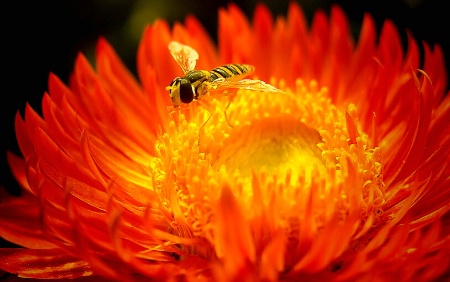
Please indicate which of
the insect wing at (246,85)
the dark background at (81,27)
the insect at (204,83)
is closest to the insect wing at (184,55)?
the insect at (204,83)

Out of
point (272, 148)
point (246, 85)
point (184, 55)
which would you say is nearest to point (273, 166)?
point (272, 148)

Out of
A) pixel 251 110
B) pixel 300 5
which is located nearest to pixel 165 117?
pixel 251 110

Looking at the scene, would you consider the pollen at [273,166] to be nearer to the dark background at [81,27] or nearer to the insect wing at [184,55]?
the insect wing at [184,55]

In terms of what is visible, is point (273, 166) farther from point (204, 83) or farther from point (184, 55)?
point (184, 55)

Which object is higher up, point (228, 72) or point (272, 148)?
point (228, 72)

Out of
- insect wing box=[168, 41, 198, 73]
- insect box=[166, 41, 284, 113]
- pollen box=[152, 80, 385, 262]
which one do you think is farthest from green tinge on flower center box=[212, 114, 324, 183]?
insect wing box=[168, 41, 198, 73]

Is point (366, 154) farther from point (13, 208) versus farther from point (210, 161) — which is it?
point (13, 208)

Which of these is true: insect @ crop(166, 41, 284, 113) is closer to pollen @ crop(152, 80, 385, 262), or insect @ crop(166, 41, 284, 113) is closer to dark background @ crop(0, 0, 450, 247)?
pollen @ crop(152, 80, 385, 262)
